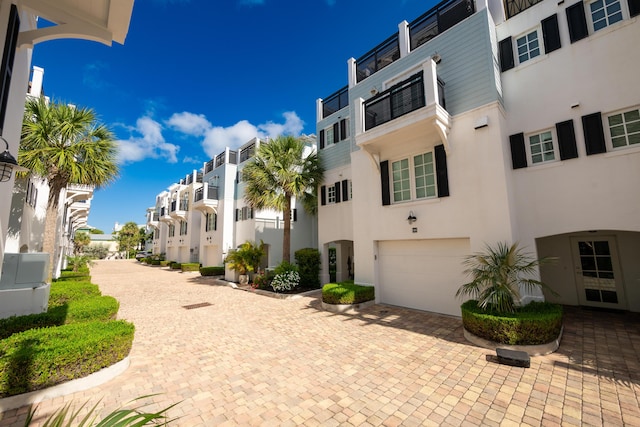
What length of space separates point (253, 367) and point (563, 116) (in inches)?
417

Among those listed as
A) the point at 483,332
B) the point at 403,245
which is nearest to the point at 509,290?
the point at 483,332

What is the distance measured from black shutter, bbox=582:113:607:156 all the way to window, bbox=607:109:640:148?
290mm

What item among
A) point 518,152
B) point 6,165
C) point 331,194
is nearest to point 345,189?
point 331,194

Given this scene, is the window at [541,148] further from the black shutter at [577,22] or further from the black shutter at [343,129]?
the black shutter at [343,129]

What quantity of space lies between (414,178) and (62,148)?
12.4 meters

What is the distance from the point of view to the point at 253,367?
5.45m

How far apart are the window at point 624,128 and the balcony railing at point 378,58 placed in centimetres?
743

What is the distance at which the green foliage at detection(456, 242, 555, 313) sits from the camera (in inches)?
258

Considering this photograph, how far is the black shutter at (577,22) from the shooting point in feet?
24.5

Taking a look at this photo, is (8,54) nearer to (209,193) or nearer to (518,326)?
(518,326)

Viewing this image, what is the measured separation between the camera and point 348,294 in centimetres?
966

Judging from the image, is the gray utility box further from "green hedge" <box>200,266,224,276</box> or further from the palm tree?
"green hedge" <box>200,266,224,276</box>

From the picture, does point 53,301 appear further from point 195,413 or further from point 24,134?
point 195,413

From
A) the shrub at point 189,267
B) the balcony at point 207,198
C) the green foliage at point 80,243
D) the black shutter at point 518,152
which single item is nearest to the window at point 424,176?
the black shutter at point 518,152
